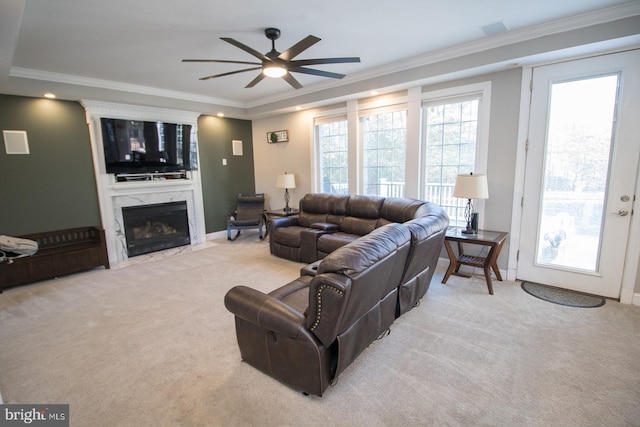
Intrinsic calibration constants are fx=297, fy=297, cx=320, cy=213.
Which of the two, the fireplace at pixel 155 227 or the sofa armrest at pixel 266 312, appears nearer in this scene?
the sofa armrest at pixel 266 312

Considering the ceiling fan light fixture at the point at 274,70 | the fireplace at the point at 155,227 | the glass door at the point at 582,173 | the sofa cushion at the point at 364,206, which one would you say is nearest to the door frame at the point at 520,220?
the glass door at the point at 582,173

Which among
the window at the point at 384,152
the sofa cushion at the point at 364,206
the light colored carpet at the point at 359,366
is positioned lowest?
the light colored carpet at the point at 359,366

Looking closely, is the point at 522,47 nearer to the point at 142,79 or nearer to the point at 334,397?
Result: the point at 334,397

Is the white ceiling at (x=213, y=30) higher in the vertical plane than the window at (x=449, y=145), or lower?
higher

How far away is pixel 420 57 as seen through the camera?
3.62 meters

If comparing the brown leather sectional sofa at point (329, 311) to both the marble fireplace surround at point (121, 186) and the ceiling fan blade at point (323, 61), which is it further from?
the marble fireplace surround at point (121, 186)

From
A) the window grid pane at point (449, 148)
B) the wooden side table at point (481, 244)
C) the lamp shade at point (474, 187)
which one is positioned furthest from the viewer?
the window grid pane at point (449, 148)

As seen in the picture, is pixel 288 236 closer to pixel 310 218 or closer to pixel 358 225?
pixel 310 218

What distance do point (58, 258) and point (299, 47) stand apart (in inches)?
162

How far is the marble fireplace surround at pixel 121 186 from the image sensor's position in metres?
4.48

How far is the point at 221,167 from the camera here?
6113 millimetres

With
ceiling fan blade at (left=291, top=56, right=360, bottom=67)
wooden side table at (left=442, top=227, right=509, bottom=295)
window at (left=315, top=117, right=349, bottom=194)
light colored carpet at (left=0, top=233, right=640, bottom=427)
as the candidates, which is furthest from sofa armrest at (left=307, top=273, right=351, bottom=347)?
window at (left=315, top=117, right=349, bottom=194)

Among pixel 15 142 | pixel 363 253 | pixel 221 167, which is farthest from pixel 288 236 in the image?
pixel 15 142

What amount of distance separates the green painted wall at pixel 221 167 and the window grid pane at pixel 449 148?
154 inches
